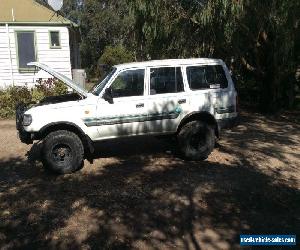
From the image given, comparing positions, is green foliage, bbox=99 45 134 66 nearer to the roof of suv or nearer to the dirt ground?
the dirt ground

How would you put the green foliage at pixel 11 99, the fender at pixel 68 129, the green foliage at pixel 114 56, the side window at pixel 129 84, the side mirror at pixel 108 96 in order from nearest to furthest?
the fender at pixel 68 129 < the side mirror at pixel 108 96 < the side window at pixel 129 84 < the green foliage at pixel 11 99 < the green foliage at pixel 114 56

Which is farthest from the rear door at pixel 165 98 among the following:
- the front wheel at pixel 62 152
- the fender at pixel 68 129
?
the front wheel at pixel 62 152

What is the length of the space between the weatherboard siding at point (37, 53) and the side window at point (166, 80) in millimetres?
10092

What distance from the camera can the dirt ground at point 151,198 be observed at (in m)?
5.74

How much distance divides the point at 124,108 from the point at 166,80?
1050 mm

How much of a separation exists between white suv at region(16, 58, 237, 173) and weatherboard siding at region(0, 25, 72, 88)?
377 inches

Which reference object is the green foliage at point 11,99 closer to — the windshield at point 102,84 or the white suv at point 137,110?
the white suv at point 137,110

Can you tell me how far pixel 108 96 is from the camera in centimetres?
841

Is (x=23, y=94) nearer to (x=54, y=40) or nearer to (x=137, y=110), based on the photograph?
(x=54, y=40)

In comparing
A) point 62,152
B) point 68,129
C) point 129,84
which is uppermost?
point 129,84

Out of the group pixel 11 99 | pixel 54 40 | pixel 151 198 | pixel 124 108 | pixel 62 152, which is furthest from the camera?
pixel 54 40

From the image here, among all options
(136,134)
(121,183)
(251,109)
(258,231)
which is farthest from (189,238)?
(251,109)

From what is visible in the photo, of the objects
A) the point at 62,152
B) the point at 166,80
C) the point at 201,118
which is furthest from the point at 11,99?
the point at 201,118

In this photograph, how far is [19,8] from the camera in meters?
18.1
